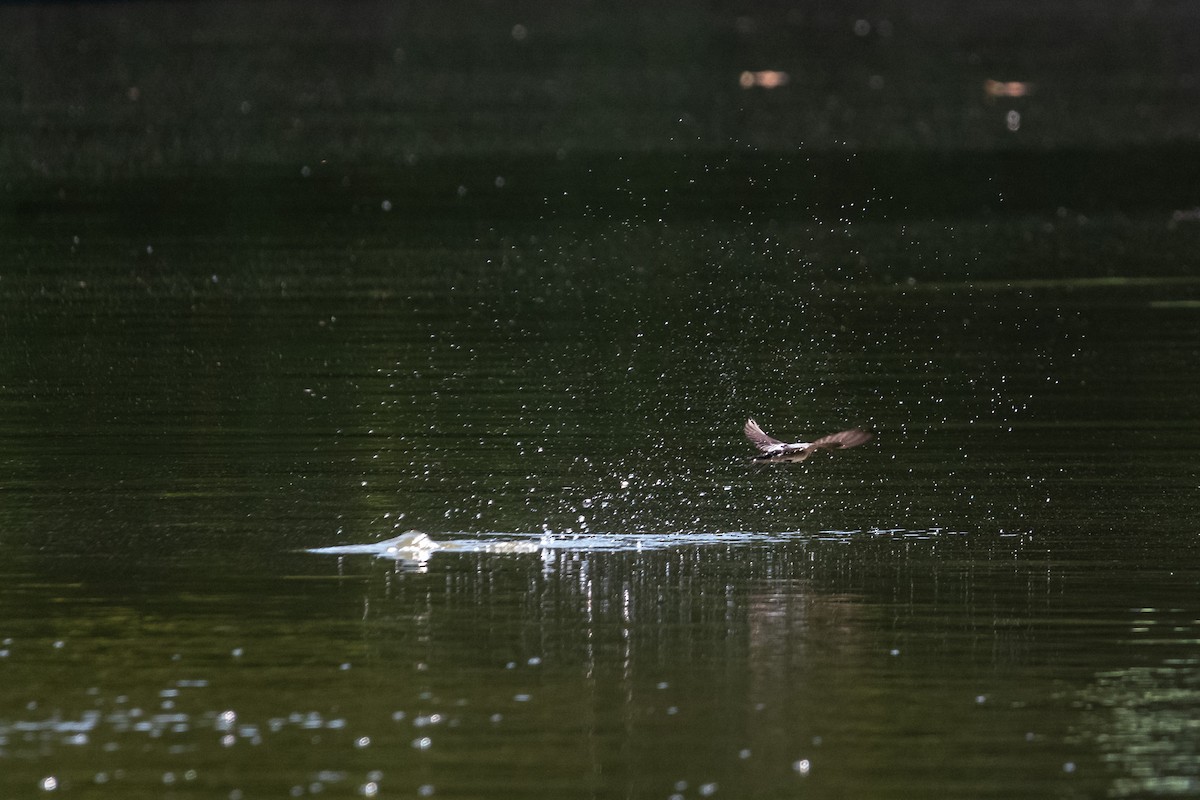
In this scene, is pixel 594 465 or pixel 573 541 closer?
pixel 573 541

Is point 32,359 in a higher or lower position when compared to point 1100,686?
higher

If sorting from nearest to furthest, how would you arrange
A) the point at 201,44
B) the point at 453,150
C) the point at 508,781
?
the point at 508,781, the point at 453,150, the point at 201,44

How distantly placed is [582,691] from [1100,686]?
7.20ft

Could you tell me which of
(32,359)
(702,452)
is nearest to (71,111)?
(32,359)

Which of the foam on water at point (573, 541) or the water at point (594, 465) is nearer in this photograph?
the water at point (594, 465)

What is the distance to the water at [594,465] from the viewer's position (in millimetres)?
9945

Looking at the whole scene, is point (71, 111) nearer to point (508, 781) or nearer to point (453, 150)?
point (453, 150)

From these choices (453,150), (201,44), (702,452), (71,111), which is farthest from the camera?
(201,44)

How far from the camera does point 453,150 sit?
112ft

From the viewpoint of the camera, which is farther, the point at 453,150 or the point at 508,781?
the point at 453,150

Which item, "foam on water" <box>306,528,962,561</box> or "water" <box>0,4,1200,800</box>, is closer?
"water" <box>0,4,1200,800</box>

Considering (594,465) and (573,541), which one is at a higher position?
(594,465)

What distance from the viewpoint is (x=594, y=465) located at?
606 inches

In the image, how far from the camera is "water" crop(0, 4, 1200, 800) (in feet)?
32.6
